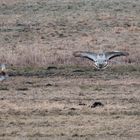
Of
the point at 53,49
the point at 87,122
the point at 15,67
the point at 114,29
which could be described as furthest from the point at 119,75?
the point at 114,29

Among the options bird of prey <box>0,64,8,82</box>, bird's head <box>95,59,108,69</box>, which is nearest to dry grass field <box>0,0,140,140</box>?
bird of prey <box>0,64,8,82</box>

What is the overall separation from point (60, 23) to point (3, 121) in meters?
15.5

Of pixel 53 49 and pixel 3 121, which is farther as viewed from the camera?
pixel 53 49

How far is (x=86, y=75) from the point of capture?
20.1 m

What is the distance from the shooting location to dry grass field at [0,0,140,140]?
13727 millimetres

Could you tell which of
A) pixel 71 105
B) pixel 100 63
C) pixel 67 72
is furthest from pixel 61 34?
pixel 71 105

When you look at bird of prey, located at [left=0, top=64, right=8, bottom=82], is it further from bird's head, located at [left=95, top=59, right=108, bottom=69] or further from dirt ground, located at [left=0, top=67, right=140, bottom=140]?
bird's head, located at [left=95, top=59, right=108, bottom=69]

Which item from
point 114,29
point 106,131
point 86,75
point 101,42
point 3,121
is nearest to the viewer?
point 106,131

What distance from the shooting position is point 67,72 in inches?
807

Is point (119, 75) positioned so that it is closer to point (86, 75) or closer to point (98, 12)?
point (86, 75)

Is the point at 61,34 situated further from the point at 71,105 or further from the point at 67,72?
the point at 71,105

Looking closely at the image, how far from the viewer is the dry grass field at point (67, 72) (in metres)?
13.7

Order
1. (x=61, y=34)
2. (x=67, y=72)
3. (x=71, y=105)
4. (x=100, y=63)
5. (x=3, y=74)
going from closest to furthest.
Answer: (x=71, y=105) < (x=100, y=63) < (x=3, y=74) < (x=67, y=72) < (x=61, y=34)

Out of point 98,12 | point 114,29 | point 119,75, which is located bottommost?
point 119,75
